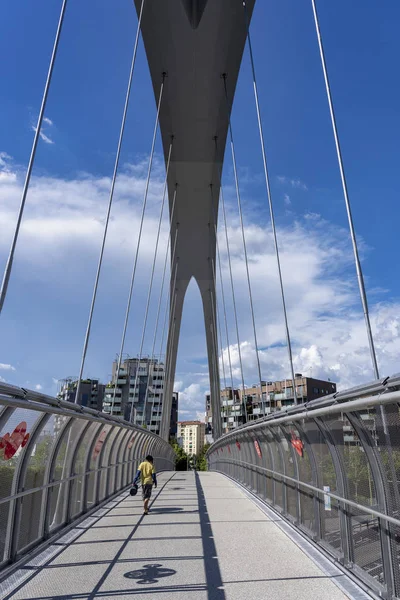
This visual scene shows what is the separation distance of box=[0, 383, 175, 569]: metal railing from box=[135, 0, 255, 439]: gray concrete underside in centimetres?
1414

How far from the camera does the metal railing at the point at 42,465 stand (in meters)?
4.63

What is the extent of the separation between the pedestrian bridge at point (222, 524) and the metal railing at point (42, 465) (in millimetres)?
20

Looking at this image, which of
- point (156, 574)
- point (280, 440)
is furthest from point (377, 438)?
point (280, 440)

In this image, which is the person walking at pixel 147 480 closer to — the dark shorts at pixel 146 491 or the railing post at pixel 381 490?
the dark shorts at pixel 146 491

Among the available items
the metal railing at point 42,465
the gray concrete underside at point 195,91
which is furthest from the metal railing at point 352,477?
the gray concrete underside at point 195,91

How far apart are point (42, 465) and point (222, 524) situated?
2.97m

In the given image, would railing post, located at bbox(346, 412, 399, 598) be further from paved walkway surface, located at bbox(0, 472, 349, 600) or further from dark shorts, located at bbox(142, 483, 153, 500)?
dark shorts, located at bbox(142, 483, 153, 500)

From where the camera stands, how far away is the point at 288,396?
8388 cm

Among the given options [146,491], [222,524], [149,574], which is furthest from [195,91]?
[149,574]

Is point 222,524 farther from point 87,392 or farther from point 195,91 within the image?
point 87,392

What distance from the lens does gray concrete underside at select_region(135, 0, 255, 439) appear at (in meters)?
17.2

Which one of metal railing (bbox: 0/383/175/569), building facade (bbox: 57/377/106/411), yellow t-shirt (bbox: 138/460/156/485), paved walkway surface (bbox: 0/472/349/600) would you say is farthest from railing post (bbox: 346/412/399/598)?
building facade (bbox: 57/377/106/411)

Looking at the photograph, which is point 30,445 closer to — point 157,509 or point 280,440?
point 280,440

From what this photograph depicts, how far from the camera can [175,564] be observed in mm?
4875
